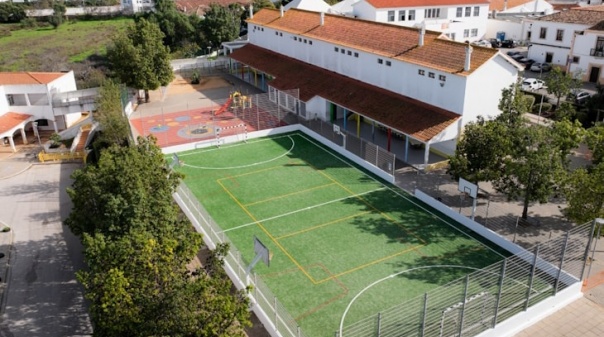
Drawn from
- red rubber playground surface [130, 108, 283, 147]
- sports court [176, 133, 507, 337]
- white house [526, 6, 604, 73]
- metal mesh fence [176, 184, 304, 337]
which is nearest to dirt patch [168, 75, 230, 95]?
red rubber playground surface [130, 108, 283, 147]

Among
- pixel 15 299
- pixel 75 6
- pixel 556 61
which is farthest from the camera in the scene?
pixel 75 6

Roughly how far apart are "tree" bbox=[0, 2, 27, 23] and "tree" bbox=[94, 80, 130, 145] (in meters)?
81.9

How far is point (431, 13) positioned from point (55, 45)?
62701 millimetres

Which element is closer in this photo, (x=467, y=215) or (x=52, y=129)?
(x=467, y=215)

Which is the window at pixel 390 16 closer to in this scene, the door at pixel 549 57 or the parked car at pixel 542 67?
the parked car at pixel 542 67

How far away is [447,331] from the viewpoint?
17922mm

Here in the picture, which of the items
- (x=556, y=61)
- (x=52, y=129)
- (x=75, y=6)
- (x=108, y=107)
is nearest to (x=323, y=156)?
(x=108, y=107)

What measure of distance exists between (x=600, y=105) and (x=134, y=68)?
133ft

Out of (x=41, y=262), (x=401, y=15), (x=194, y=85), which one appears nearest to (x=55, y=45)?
(x=194, y=85)

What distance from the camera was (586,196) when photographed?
22031mm

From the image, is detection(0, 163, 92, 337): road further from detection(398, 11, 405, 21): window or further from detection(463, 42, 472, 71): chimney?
detection(398, 11, 405, 21): window

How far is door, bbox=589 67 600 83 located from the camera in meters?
51.3

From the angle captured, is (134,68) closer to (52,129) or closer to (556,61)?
(52,129)

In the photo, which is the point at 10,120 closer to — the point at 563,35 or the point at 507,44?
the point at 563,35
